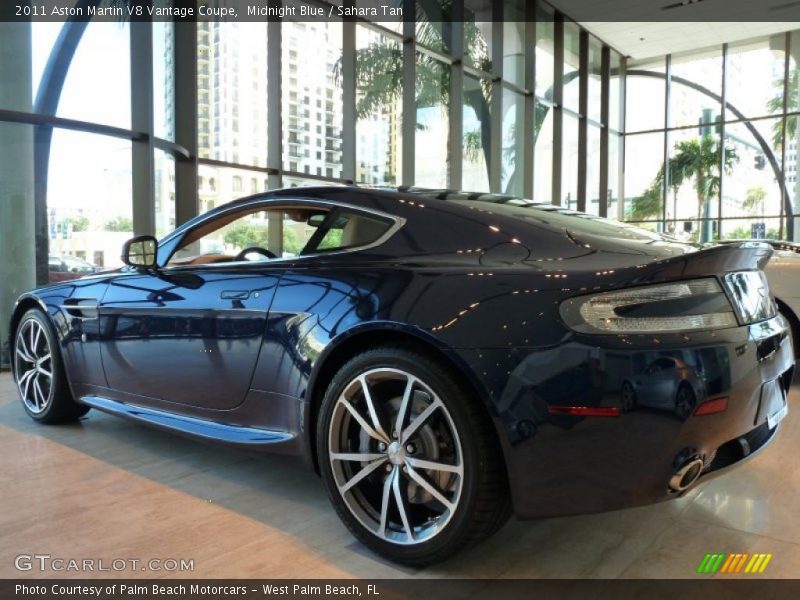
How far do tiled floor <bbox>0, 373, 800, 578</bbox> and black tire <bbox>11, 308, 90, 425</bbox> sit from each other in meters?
0.43

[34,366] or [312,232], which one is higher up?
[312,232]

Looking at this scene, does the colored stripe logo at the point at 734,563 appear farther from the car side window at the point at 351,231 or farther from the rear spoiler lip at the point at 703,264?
the car side window at the point at 351,231

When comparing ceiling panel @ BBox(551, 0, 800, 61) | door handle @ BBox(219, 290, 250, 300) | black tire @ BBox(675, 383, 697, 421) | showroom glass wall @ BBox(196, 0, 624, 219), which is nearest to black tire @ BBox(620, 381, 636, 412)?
black tire @ BBox(675, 383, 697, 421)

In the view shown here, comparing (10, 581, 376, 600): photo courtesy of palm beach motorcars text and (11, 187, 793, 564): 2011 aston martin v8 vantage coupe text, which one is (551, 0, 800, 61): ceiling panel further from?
(10, 581, 376, 600): photo courtesy of palm beach motorcars text

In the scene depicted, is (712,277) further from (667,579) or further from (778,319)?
(667,579)

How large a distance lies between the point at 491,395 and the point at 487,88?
11786 mm

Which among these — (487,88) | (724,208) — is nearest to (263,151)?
(487,88)

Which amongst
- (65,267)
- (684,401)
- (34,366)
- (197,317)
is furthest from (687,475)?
(65,267)

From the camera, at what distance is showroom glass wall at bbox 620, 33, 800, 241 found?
15.8 m

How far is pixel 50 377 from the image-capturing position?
3.28 m

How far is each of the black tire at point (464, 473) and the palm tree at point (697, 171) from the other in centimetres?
1704

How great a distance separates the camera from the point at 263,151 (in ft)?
27.1

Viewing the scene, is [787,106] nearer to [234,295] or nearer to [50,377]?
[234,295]

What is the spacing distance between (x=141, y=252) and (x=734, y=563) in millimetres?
2503
